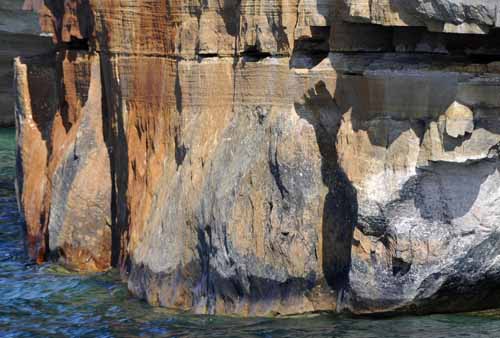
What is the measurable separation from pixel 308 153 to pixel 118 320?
5.66 ft

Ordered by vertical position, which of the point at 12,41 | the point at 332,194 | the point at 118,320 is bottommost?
the point at 118,320

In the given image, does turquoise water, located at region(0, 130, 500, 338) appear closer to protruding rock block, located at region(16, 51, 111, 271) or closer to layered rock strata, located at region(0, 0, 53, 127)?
protruding rock block, located at region(16, 51, 111, 271)

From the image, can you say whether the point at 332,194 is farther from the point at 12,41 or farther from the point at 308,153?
the point at 12,41

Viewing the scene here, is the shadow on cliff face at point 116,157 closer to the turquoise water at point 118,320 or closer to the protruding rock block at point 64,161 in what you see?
the protruding rock block at point 64,161

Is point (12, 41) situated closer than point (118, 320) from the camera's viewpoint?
No

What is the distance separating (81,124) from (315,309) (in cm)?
348

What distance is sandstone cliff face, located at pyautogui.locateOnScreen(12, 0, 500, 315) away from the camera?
705 centimetres

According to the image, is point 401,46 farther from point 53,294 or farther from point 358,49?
point 53,294

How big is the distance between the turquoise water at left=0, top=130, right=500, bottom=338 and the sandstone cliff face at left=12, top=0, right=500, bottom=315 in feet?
0.50

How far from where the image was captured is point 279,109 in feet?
25.7

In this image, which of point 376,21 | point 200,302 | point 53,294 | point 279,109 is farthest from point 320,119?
point 53,294

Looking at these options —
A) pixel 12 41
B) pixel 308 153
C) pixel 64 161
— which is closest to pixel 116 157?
pixel 64 161

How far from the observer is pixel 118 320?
8148 mm

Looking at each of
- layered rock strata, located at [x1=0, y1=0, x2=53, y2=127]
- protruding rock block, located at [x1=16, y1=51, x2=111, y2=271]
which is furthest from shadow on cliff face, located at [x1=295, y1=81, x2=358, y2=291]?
layered rock strata, located at [x1=0, y1=0, x2=53, y2=127]
